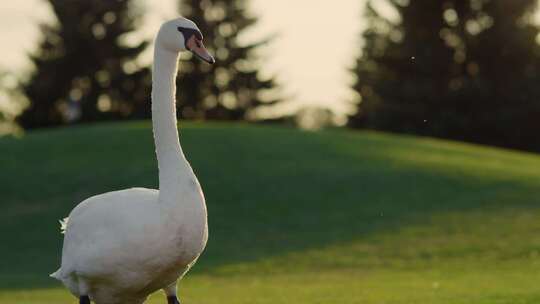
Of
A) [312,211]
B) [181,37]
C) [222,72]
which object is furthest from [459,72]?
[181,37]

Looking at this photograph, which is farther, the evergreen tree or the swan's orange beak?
the evergreen tree

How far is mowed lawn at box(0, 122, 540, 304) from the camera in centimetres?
2189

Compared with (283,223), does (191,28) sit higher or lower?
higher

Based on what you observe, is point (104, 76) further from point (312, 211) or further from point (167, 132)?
point (167, 132)

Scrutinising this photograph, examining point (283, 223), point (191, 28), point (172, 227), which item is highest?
point (191, 28)

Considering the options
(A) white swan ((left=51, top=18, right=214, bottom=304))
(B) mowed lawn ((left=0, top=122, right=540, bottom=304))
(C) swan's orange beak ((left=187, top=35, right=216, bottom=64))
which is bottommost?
(B) mowed lawn ((left=0, top=122, right=540, bottom=304))

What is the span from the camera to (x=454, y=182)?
3738cm

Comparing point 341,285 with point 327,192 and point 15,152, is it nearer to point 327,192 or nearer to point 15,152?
point 327,192

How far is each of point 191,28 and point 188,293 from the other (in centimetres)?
1253

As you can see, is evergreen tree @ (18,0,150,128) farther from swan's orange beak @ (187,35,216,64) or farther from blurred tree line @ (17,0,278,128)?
swan's orange beak @ (187,35,216,64)

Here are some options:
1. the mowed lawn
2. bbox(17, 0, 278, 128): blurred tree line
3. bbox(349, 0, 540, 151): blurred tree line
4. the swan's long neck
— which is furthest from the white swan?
bbox(17, 0, 278, 128): blurred tree line

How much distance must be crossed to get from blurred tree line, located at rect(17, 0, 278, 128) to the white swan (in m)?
60.8

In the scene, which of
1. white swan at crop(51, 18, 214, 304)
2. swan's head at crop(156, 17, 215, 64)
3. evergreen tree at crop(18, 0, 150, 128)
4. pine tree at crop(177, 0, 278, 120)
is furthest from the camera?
pine tree at crop(177, 0, 278, 120)

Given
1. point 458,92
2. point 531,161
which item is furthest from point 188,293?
point 458,92
